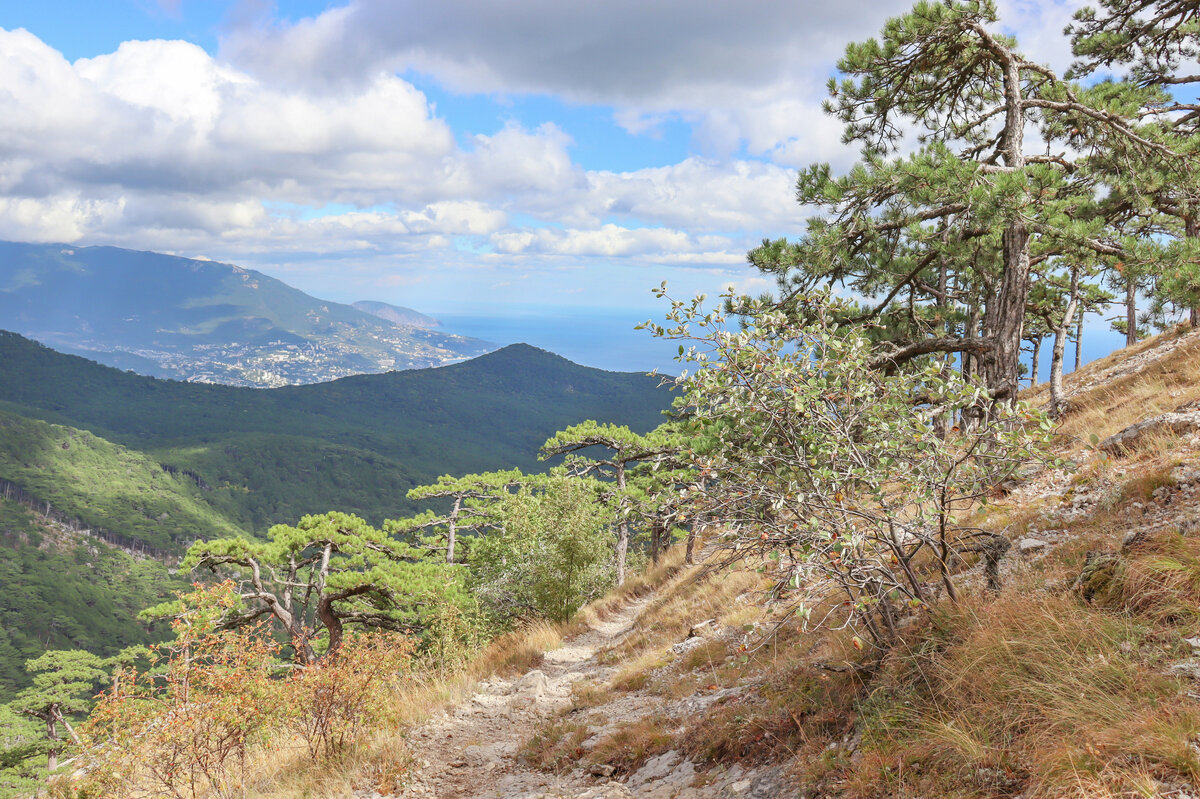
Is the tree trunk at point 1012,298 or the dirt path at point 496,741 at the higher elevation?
the tree trunk at point 1012,298

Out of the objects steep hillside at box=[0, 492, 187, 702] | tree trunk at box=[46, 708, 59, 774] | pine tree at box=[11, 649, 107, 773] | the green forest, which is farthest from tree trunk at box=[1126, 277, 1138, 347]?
Result: steep hillside at box=[0, 492, 187, 702]

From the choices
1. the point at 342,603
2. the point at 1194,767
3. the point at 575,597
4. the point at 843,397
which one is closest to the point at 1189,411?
the point at 843,397

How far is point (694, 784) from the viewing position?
545 centimetres

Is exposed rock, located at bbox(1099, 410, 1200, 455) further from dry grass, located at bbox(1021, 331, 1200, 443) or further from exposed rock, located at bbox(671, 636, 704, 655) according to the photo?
exposed rock, located at bbox(671, 636, 704, 655)

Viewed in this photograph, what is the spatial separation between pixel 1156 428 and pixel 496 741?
33.4 ft

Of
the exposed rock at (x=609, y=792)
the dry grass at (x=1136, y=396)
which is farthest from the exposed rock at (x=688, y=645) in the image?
the dry grass at (x=1136, y=396)

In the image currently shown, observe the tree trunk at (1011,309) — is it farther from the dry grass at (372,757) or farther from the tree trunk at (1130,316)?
the tree trunk at (1130,316)

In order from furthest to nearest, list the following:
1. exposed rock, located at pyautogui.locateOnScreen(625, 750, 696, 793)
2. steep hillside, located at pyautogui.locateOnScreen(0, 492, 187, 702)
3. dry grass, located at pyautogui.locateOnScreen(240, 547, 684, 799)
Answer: steep hillside, located at pyautogui.locateOnScreen(0, 492, 187, 702) < dry grass, located at pyautogui.locateOnScreen(240, 547, 684, 799) < exposed rock, located at pyautogui.locateOnScreen(625, 750, 696, 793)

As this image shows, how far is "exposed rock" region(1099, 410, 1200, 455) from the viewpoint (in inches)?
273

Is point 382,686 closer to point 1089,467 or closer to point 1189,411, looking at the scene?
point 1089,467

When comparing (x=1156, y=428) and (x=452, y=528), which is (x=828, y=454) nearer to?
(x=1156, y=428)

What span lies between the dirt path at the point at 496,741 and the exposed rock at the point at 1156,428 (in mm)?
7859

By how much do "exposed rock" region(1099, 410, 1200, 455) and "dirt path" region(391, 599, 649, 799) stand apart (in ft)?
25.8

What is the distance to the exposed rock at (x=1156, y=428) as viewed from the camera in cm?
694
